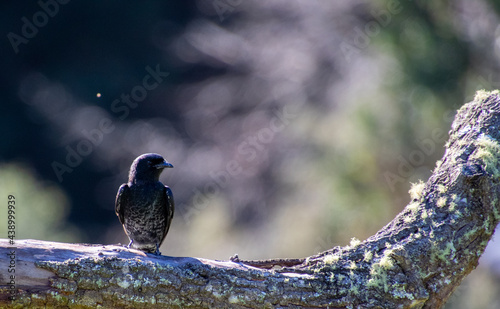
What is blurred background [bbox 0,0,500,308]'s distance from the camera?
643cm

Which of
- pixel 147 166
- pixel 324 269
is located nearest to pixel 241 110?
pixel 147 166

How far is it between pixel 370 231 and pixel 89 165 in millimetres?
9033

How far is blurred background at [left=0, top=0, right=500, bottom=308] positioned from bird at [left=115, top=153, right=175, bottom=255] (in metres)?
2.18

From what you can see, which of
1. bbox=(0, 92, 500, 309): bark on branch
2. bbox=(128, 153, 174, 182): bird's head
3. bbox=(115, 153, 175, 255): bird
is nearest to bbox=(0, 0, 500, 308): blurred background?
bbox=(115, 153, 175, 255): bird

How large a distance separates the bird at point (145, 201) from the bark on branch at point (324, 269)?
1.64 meters

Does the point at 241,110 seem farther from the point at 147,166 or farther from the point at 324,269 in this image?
the point at 324,269

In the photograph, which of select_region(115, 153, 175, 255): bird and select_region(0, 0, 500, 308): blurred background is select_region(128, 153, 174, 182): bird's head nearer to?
select_region(115, 153, 175, 255): bird

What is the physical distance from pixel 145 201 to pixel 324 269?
6.85 ft

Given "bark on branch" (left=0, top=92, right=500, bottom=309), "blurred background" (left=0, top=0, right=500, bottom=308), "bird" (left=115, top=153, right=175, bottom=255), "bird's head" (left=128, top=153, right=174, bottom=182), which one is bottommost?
"bark on branch" (left=0, top=92, right=500, bottom=309)

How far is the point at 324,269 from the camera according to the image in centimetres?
335

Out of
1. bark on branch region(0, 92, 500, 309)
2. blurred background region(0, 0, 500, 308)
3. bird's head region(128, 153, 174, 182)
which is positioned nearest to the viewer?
bark on branch region(0, 92, 500, 309)

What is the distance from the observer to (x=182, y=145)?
504 inches

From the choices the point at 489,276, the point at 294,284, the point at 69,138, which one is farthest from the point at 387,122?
the point at 69,138

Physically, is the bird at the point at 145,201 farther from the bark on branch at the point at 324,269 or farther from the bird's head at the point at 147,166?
the bark on branch at the point at 324,269
